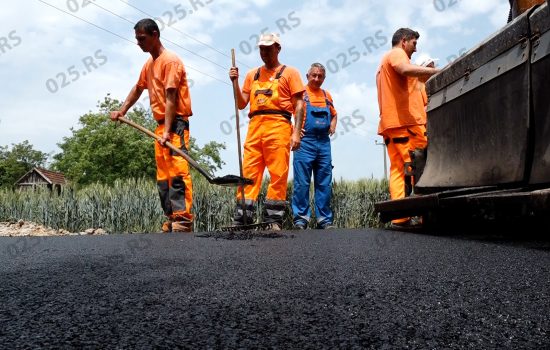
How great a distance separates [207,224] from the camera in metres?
5.63

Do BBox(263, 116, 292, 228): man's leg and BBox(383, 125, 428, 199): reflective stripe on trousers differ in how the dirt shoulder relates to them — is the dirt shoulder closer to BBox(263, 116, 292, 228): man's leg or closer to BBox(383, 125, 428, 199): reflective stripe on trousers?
BBox(263, 116, 292, 228): man's leg

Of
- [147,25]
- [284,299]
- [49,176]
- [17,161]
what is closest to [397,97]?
[147,25]

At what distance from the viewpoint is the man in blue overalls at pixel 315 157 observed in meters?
4.92

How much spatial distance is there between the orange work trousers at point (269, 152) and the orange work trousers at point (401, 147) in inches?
36.4

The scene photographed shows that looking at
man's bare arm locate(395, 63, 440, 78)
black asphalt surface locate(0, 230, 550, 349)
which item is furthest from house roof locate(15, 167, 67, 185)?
black asphalt surface locate(0, 230, 550, 349)

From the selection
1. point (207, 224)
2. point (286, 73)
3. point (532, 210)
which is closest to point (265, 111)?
point (286, 73)

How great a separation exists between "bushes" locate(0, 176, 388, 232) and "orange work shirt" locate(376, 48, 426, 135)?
2.04 meters

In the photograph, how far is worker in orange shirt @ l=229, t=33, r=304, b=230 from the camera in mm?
4285

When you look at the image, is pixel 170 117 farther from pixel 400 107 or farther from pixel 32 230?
pixel 32 230

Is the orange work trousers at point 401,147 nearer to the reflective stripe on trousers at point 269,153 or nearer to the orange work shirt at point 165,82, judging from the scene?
the reflective stripe on trousers at point 269,153

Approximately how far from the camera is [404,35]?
412 cm

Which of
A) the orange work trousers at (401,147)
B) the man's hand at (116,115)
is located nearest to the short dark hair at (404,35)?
the orange work trousers at (401,147)

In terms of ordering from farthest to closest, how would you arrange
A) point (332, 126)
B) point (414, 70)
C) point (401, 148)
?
point (332, 126)
point (401, 148)
point (414, 70)

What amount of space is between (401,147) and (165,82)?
210 cm
